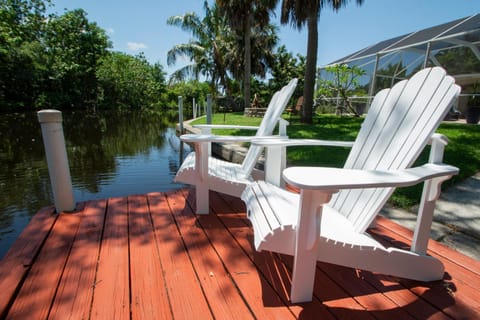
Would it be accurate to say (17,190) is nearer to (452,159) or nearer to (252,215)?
(252,215)

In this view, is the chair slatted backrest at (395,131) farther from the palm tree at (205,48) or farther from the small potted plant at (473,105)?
the palm tree at (205,48)

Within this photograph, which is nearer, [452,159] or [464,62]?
[452,159]

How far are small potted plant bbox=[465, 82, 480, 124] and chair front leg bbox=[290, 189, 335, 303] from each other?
25.4 ft

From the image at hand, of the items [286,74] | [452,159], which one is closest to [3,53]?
[286,74]

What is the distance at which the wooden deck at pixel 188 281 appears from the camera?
41.3 inches

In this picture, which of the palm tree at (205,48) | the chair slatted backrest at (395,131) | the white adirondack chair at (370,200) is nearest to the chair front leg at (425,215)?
the white adirondack chair at (370,200)

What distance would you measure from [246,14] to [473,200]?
35.2ft

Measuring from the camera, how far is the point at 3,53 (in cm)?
1338

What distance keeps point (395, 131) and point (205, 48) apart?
17.5 meters

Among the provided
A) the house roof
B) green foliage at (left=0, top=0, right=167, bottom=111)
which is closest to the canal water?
the house roof

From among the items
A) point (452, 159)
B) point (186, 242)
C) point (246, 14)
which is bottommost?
point (186, 242)

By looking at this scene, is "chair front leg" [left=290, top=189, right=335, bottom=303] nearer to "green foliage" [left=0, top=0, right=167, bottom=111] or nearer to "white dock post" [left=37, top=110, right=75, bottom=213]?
"white dock post" [left=37, top=110, right=75, bottom=213]

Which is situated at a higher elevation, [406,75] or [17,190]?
[406,75]

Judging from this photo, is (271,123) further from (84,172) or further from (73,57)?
(73,57)
